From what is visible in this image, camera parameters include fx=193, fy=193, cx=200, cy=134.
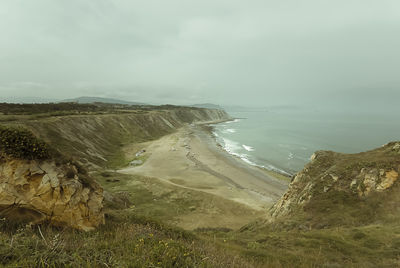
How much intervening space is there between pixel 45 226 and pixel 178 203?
17.3 meters

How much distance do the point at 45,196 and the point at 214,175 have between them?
31005mm

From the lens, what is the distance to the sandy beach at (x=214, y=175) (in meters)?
28.1

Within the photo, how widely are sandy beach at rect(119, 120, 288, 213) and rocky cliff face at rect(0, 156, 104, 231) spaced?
19.6 metres

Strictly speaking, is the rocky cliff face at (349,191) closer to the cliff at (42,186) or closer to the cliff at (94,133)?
the cliff at (42,186)

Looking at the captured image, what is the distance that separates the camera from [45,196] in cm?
652

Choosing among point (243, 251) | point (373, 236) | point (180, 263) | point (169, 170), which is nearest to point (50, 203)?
point (180, 263)

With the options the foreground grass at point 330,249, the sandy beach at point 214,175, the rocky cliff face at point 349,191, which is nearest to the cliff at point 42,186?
the foreground grass at point 330,249

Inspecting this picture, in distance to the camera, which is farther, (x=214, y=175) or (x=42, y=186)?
(x=214, y=175)

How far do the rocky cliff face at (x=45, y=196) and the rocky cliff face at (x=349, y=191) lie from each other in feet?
41.9

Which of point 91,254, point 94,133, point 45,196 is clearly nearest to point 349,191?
point 91,254

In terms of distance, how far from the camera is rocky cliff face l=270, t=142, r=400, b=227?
1186 cm

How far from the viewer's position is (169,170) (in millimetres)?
37312

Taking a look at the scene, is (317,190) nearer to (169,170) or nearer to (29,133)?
(29,133)

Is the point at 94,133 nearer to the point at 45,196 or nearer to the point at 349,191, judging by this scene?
the point at 45,196
